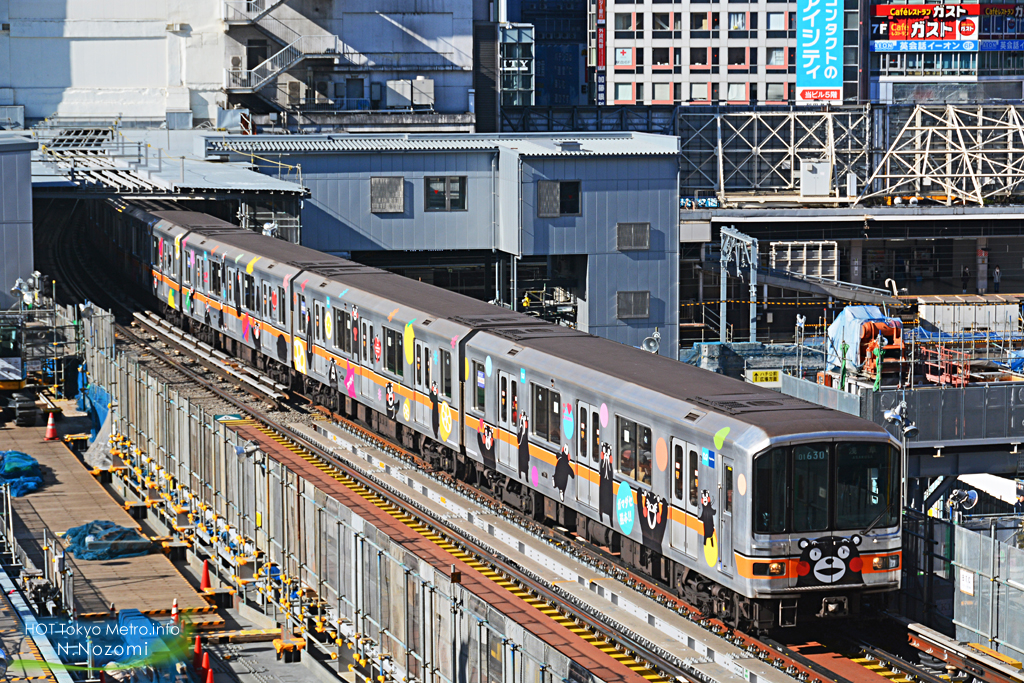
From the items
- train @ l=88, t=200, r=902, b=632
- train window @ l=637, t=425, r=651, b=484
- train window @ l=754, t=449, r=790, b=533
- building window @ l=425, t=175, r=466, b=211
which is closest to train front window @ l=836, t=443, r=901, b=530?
train @ l=88, t=200, r=902, b=632

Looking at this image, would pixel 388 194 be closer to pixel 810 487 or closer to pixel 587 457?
pixel 587 457

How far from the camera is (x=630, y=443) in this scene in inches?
810

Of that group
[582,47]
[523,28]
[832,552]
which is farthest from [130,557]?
[582,47]

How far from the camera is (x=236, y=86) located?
6619cm

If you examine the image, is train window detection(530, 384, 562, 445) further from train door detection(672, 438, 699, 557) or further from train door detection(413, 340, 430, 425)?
train door detection(413, 340, 430, 425)

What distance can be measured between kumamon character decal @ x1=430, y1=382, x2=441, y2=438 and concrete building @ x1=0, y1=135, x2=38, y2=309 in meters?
18.6

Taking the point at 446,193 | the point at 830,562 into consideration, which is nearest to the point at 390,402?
the point at 830,562

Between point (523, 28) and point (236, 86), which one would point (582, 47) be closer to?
point (523, 28)

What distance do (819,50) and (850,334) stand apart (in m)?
81.5

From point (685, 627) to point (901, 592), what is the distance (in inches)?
131

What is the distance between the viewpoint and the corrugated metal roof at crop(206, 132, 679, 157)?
1939 inches

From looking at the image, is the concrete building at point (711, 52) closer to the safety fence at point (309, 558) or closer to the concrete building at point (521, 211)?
the concrete building at point (521, 211)

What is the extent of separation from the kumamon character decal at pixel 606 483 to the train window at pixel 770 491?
3.38 m

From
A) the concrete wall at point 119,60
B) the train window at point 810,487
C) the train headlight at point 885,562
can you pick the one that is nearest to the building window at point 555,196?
the concrete wall at point 119,60
